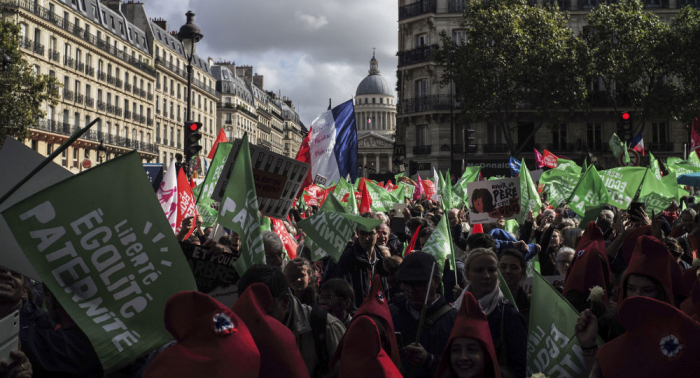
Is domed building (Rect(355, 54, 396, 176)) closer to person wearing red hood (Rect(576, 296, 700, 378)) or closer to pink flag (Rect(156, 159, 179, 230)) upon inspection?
pink flag (Rect(156, 159, 179, 230))

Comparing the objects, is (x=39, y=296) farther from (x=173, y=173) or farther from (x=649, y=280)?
(x=173, y=173)

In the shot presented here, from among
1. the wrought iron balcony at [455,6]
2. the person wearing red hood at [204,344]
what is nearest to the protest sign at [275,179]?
the person wearing red hood at [204,344]

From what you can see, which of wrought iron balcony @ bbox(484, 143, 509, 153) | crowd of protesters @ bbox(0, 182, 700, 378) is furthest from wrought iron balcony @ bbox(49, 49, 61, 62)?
crowd of protesters @ bbox(0, 182, 700, 378)

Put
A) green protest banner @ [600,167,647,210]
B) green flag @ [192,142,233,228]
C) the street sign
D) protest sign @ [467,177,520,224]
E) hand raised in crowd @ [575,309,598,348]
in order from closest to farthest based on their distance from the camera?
hand raised in crowd @ [575,309,598,348], green flag @ [192,142,233,228], protest sign @ [467,177,520,224], green protest banner @ [600,167,647,210], the street sign

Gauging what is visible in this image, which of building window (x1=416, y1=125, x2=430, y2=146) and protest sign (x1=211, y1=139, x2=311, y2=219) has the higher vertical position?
building window (x1=416, y1=125, x2=430, y2=146)

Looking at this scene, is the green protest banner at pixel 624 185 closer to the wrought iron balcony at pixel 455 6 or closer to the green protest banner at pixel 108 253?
the green protest banner at pixel 108 253

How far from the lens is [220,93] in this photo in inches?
3602

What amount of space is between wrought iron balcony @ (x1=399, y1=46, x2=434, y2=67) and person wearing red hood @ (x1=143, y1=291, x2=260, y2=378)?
1655 inches

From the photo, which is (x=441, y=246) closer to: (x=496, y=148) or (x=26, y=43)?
(x=496, y=148)

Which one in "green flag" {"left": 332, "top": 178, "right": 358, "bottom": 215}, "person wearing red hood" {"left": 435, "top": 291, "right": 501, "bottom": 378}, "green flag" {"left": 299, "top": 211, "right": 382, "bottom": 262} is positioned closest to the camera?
"person wearing red hood" {"left": 435, "top": 291, "right": 501, "bottom": 378}

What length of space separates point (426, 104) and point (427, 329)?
136ft

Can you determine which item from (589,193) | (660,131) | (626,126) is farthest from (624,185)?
(660,131)

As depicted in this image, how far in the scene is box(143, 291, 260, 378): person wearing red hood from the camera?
92.8 inches

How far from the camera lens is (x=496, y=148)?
4372 cm
